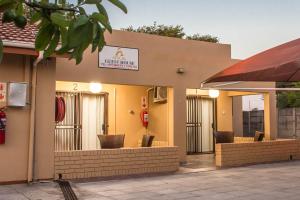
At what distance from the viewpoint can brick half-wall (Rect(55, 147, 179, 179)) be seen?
9.71m

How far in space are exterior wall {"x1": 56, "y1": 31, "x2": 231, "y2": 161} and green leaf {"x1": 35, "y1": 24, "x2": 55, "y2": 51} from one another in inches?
365

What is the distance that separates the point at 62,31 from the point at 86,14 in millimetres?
120

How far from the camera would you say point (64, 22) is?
5.03ft

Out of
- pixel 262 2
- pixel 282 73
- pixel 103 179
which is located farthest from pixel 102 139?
pixel 262 2

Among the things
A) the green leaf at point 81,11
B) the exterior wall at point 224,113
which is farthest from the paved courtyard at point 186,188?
the green leaf at point 81,11

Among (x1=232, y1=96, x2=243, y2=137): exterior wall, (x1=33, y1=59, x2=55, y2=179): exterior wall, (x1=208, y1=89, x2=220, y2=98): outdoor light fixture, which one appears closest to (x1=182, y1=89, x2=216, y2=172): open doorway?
(x1=208, y1=89, x2=220, y2=98): outdoor light fixture

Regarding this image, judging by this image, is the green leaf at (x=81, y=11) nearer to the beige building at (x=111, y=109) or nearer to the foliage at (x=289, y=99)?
the beige building at (x=111, y=109)

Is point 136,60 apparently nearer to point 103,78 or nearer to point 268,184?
point 103,78

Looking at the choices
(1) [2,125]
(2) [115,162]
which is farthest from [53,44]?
(2) [115,162]

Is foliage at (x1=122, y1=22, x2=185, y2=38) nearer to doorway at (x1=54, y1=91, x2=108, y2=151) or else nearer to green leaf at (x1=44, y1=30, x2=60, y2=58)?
doorway at (x1=54, y1=91, x2=108, y2=151)

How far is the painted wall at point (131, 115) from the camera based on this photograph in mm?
13586

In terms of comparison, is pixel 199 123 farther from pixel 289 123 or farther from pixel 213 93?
pixel 289 123

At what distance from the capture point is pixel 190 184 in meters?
9.23

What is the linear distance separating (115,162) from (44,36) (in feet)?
29.6
